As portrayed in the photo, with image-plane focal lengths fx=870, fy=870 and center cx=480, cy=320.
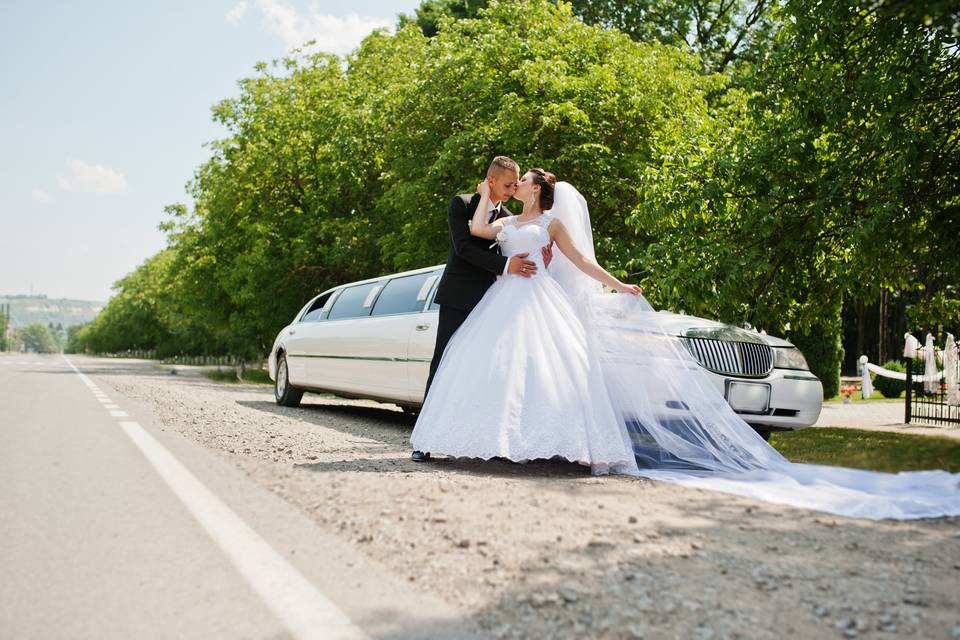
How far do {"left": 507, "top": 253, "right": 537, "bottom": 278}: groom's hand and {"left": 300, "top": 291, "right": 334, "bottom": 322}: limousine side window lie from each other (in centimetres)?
584

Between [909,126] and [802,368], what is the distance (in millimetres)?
3986

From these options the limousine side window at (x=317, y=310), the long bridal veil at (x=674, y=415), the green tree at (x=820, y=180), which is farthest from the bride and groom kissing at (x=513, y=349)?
the limousine side window at (x=317, y=310)

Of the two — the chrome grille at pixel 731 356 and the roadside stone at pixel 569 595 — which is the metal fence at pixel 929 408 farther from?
the roadside stone at pixel 569 595

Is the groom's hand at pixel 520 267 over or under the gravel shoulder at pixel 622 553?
over

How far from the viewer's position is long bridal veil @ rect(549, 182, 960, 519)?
18.5 feet

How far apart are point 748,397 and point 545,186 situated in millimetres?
2415

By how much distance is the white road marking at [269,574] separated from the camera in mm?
2941

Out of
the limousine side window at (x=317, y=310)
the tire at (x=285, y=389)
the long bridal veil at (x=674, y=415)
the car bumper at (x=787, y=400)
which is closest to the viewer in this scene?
the long bridal veil at (x=674, y=415)

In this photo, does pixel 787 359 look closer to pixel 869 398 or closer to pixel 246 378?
pixel 869 398

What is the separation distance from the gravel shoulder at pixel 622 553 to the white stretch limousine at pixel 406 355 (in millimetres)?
1818

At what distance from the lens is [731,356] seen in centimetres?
737

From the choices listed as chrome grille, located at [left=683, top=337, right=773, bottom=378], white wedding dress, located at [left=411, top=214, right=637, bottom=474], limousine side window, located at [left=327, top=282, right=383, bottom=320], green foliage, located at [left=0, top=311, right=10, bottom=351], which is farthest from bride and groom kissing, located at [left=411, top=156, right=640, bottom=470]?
green foliage, located at [left=0, top=311, right=10, bottom=351]

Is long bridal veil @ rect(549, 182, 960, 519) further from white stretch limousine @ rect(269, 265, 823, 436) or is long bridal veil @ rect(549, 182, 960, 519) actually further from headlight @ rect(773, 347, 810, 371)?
headlight @ rect(773, 347, 810, 371)

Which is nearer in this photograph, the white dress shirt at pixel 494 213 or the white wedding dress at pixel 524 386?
the white wedding dress at pixel 524 386
